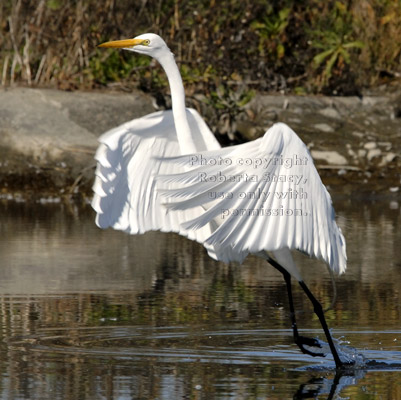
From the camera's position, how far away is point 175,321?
22.7ft

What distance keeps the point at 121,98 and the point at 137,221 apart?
341 inches

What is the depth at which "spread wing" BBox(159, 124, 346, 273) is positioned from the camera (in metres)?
5.38

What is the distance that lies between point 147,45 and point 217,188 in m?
1.77

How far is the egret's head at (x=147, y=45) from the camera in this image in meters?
6.81

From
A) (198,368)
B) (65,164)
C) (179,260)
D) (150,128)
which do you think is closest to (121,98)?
(65,164)

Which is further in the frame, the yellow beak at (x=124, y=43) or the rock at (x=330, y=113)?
the rock at (x=330, y=113)

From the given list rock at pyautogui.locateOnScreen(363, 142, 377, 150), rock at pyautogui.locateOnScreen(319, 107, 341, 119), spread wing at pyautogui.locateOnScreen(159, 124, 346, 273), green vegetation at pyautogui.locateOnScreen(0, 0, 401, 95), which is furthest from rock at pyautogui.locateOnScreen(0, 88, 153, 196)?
spread wing at pyautogui.locateOnScreen(159, 124, 346, 273)

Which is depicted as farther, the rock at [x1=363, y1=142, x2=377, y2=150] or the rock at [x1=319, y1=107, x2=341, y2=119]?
the rock at [x1=319, y1=107, x2=341, y2=119]

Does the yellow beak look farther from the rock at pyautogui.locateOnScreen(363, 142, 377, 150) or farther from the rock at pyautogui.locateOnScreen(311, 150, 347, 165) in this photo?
the rock at pyautogui.locateOnScreen(363, 142, 377, 150)

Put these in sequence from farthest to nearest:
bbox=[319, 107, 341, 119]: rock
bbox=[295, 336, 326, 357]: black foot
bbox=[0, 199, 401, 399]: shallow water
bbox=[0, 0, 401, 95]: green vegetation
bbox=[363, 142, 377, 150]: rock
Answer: bbox=[319, 107, 341, 119]: rock < bbox=[0, 0, 401, 95]: green vegetation < bbox=[363, 142, 377, 150]: rock < bbox=[295, 336, 326, 357]: black foot < bbox=[0, 199, 401, 399]: shallow water

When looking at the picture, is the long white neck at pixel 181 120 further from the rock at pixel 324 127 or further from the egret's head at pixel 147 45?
the rock at pixel 324 127

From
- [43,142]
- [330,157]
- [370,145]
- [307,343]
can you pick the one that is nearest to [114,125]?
[43,142]

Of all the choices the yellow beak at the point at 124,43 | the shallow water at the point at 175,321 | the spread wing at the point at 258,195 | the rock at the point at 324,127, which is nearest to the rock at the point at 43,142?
the rock at the point at 324,127

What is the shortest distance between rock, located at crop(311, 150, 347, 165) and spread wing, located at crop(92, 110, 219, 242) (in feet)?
26.1
